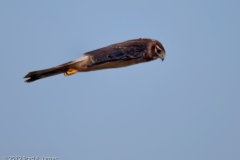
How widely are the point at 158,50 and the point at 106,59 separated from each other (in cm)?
243

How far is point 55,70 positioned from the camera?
12945mm

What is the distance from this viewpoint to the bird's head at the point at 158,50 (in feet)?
46.1

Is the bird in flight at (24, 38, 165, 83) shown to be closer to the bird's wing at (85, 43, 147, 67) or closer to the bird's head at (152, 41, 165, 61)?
the bird's wing at (85, 43, 147, 67)

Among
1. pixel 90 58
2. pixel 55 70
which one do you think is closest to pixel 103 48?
pixel 90 58

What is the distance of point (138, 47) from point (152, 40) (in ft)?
3.16

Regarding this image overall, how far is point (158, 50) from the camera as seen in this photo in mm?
14156

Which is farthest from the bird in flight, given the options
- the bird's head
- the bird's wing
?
the bird's head

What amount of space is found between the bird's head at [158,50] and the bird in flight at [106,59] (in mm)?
301

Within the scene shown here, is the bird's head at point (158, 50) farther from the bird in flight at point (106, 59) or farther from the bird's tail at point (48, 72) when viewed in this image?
the bird's tail at point (48, 72)

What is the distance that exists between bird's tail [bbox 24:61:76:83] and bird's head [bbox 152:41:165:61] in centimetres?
241

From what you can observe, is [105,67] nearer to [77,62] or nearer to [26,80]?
[77,62]

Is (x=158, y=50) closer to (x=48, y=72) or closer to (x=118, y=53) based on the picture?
(x=118, y=53)

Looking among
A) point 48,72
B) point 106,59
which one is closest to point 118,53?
point 106,59

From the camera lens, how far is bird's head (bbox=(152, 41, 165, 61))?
14055 mm
